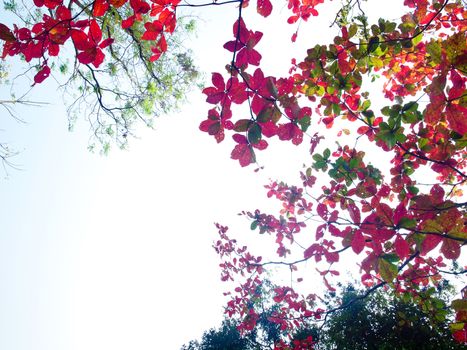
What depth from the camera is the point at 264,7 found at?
50.9 inches

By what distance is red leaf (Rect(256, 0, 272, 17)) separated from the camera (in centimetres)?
129

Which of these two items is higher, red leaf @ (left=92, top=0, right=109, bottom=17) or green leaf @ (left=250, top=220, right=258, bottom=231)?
red leaf @ (left=92, top=0, right=109, bottom=17)

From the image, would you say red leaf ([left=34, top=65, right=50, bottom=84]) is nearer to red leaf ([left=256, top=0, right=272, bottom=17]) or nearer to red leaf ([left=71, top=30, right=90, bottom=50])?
red leaf ([left=71, top=30, right=90, bottom=50])

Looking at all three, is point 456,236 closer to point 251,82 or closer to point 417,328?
point 251,82

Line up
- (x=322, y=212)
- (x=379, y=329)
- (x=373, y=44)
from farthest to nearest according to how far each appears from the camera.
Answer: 1. (x=379, y=329)
2. (x=322, y=212)
3. (x=373, y=44)

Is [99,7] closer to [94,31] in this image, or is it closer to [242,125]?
[94,31]

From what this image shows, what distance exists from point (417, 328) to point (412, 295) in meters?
12.9

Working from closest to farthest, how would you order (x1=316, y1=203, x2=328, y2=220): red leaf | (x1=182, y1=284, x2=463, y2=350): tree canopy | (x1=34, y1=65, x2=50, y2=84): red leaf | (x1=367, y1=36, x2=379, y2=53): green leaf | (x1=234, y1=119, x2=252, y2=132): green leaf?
(x1=234, y1=119, x2=252, y2=132): green leaf → (x1=34, y1=65, x2=50, y2=84): red leaf → (x1=367, y1=36, x2=379, y2=53): green leaf → (x1=316, y1=203, x2=328, y2=220): red leaf → (x1=182, y1=284, x2=463, y2=350): tree canopy

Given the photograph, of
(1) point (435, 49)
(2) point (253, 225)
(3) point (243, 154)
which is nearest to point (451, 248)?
(1) point (435, 49)

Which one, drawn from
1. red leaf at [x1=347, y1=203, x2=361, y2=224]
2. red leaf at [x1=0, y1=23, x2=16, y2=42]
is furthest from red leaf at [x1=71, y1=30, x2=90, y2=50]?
red leaf at [x1=347, y1=203, x2=361, y2=224]

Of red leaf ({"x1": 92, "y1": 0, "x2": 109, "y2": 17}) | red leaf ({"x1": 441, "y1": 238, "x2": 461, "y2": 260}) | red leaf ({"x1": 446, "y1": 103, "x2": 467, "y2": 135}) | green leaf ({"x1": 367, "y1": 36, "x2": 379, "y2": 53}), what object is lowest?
red leaf ({"x1": 441, "y1": 238, "x2": 461, "y2": 260})

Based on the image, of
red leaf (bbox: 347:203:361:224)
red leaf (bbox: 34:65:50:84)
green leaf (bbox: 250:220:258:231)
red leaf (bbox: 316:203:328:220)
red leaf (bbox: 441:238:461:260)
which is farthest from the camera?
green leaf (bbox: 250:220:258:231)

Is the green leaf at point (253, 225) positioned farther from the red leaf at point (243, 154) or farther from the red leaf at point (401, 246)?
the red leaf at point (243, 154)

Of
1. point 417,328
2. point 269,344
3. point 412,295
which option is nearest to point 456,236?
point 412,295
